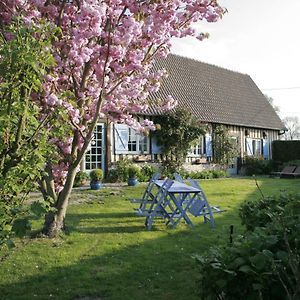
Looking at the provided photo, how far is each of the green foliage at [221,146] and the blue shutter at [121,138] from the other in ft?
20.3

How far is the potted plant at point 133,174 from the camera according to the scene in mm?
15102

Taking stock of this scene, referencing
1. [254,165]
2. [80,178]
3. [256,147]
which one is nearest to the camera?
[80,178]

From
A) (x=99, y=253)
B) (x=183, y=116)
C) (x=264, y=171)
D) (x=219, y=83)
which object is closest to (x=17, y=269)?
(x=99, y=253)

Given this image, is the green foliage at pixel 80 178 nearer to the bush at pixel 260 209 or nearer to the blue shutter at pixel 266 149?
the bush at pixel 260 209

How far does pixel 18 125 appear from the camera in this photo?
3.19m

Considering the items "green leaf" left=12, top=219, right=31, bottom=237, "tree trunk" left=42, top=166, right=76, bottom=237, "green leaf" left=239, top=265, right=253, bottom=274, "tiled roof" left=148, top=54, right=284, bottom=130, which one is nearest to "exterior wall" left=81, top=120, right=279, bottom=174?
"tiled roof" left=148, top=54, right=284, bottom=130

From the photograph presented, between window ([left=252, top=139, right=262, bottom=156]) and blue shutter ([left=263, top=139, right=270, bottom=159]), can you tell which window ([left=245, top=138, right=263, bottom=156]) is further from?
blue shutter ([left=263, top=139, right=270, bottom=159])

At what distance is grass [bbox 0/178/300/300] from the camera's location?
4559mm

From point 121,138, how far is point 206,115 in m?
6.21

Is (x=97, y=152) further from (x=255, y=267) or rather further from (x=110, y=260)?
(x=255, y=267)

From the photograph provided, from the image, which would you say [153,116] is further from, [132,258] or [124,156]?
[132,258]

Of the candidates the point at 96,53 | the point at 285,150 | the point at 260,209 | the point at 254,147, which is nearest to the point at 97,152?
the point at 96,53

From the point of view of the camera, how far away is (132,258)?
5.81m

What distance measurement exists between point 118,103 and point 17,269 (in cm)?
344
